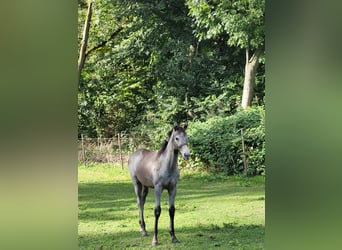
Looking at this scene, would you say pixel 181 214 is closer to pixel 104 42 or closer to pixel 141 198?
pixel 141 198

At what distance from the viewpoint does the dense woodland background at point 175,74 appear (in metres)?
2.79

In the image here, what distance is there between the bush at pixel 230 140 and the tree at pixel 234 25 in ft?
0.89

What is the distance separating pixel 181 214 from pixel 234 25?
1.28 meters

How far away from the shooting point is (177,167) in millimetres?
2707

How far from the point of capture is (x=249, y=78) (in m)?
2.85

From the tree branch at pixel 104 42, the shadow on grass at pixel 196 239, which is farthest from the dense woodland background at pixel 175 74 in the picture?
the shadow on grass at pixel 196 239

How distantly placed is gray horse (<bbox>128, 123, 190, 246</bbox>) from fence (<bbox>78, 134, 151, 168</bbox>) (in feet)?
0.30

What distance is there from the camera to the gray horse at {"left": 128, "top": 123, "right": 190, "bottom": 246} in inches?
105

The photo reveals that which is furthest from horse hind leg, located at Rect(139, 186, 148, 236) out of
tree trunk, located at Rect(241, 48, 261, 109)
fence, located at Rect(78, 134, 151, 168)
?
tree trunk, located at Rect(241, 48, 261, 109)

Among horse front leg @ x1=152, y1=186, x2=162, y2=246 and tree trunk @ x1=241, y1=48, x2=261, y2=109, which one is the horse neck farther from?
tree trunk @ x1=241, y1=48, x2=261, y2=109

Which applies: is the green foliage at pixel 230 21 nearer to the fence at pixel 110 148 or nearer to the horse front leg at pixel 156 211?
the fence at pixel 110 148

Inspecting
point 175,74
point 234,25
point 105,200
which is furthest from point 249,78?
point 105,200
